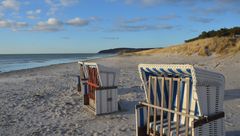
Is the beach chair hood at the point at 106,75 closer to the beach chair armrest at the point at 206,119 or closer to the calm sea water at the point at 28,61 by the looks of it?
the beach chair armrest at the point at 206,119

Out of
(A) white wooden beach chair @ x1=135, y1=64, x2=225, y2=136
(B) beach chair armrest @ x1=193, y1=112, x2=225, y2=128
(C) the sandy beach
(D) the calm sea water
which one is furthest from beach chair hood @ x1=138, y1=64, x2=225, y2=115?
(D) the calm sea water

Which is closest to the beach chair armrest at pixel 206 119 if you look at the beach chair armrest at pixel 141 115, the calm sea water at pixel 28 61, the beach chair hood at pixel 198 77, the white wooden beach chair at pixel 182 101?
the white wooden beach chair at pixel 182 101

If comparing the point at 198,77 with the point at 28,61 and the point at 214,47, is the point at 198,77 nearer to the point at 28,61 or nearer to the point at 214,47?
the point at 214,47

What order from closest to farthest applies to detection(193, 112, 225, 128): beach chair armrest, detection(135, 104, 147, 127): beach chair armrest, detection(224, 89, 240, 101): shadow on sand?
detection(193, 112, 225, 128): beach chair armrest, detection(135, 104, 147, 127): beach chair armrest, detection(224, 89, 240, 101): shadow on sand

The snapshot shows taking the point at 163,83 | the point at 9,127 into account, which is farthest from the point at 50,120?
the point at 163,83

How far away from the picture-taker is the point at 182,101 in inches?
237

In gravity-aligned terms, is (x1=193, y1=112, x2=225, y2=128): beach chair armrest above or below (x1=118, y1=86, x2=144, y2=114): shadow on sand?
above

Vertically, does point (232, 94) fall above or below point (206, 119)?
below

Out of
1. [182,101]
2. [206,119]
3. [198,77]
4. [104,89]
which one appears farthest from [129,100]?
[198,77]

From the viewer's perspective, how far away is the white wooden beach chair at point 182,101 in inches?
209

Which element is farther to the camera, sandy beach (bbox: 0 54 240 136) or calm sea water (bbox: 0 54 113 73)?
calm sea water (bbox: 0 54 113 73)

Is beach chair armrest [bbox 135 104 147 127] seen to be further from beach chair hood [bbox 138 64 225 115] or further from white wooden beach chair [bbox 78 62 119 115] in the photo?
white wooden beach chair [bbox 78 62 119 115]

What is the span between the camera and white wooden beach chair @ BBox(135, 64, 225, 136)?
209 inches

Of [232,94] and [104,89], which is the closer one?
[104,89]
